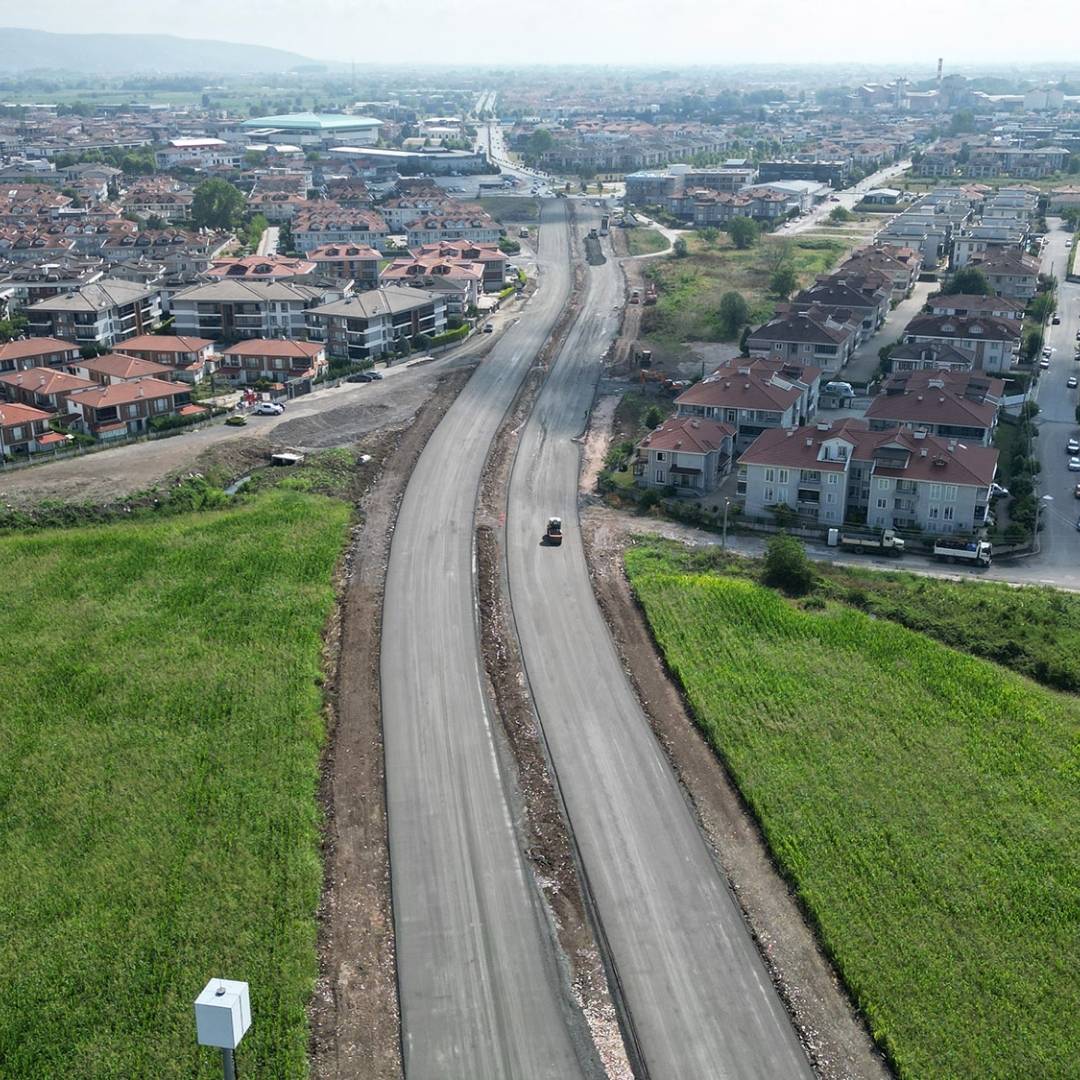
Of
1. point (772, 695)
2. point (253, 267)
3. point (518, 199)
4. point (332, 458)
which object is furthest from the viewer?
point (518, 199)

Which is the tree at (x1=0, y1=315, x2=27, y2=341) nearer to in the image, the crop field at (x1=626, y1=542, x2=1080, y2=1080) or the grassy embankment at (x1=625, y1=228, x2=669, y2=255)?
the crop field at (x1=626, y1=542, x2=1080, y2=1080)

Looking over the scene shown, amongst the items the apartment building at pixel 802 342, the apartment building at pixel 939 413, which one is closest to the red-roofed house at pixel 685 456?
the apartment building at pixel 939 413

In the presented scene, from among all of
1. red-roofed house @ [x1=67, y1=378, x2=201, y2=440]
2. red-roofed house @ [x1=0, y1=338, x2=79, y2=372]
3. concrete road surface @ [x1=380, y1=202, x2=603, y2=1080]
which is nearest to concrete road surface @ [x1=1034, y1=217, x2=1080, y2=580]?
concrete road surface @ [x1=380, y1=202, x2=603, y2=1080]

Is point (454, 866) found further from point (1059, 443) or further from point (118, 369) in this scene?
point (118, 369)

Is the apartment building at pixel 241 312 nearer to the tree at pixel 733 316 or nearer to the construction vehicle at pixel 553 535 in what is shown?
the tree at pixel 733 316

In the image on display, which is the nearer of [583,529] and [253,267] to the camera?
[583,529]

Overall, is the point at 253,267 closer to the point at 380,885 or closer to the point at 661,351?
the point at 661,351

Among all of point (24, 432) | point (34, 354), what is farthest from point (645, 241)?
point (24, 432)

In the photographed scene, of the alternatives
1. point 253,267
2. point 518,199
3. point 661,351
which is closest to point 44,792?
point 661,351
